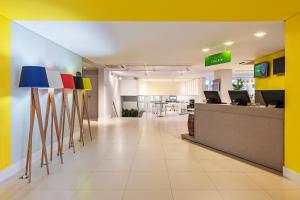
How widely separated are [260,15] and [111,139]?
5.26 meters

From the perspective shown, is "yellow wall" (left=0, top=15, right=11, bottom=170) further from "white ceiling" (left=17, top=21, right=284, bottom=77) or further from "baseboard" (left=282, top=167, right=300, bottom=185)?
"baseboard" (left=282, top=167, right=300, bottom=185)

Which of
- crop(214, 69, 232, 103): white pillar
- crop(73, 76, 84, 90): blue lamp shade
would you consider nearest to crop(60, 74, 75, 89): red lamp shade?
crop(73, 76, 84, 90): blue lamp shade

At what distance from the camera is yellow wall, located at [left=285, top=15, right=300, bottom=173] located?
3.49 meters

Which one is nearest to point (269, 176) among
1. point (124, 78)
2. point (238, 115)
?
point (238, 115)

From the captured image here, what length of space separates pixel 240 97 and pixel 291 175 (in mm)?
2044

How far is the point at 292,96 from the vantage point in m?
3.60

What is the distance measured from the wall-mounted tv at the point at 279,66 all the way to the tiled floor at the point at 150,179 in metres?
3.69

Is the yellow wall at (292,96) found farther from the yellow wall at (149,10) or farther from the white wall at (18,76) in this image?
the white wall at (18,76)

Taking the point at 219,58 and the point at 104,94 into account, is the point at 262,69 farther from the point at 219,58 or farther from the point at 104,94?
the point at 104,94

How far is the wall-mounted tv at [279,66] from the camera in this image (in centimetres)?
669

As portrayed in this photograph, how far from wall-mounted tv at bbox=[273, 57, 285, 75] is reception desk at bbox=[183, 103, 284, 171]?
2.85m

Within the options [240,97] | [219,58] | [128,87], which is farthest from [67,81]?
[128,87]

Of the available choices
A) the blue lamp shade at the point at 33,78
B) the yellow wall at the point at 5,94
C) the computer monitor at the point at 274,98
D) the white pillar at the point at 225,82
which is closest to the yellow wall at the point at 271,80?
the white pillar at the point at 225,82

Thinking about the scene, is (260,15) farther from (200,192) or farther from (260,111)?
(200,192)
